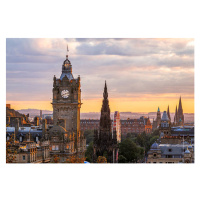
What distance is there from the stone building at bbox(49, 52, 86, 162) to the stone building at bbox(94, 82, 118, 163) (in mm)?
2304

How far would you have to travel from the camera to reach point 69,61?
130 ft

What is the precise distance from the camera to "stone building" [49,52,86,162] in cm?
4438

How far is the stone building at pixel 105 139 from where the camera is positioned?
49784 millimetres

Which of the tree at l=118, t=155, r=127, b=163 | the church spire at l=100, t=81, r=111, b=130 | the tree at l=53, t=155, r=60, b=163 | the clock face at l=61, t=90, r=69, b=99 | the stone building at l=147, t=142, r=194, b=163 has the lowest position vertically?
the tree at l=118, t=155, r=127, b=163

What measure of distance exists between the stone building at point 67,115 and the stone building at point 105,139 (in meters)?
2.30

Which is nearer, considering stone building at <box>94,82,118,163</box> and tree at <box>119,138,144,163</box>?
stone building at <box>94,82,118,163</box>

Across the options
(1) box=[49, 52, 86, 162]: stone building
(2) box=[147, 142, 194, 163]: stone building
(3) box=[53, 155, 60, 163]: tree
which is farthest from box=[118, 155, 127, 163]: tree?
(3) box=[53, 155, 60, 163]: tree

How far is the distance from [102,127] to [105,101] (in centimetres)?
449

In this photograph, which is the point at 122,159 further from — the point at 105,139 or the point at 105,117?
the point at 105,117

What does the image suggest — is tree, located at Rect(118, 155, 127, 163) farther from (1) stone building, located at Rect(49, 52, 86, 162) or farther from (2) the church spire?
(1) stone building, located at Rect(49, 52, 86, 162)

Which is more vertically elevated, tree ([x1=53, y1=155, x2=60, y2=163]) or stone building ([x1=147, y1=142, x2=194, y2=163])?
stone building ([x1=147, y1=142, x2=194, y2=163])

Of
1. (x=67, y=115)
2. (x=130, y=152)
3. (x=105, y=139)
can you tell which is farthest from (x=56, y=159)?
(x=130, y=152)
